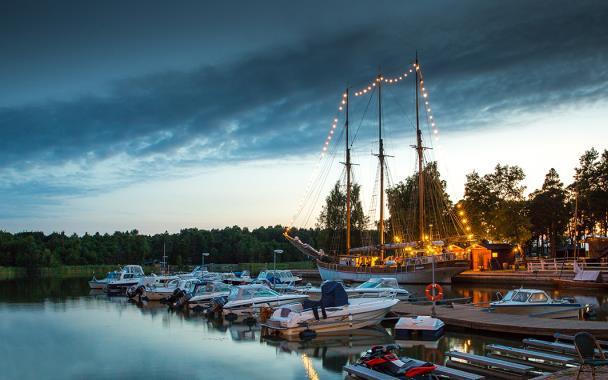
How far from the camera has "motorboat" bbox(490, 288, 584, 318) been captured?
27.5m

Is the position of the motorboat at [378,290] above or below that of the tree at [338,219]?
below

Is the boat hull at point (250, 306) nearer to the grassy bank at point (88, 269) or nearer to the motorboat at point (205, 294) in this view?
the motorboat at point (205, 294)

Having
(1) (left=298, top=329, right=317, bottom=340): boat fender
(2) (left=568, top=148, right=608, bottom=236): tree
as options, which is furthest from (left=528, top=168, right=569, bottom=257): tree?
(1) (left=298, top=329, right=317, bottom=340): boat fender

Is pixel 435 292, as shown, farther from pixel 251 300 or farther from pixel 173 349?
pixel 173 349

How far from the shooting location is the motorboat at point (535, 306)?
27484 millimetres

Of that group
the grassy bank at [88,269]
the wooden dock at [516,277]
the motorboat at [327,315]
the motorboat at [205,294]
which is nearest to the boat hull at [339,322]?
the motorboat at [327,315]

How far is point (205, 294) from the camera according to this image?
39.2m

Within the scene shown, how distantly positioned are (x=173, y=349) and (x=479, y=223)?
62104 mm

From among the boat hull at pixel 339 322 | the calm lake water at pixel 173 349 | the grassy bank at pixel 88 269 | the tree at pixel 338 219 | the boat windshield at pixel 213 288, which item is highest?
the tree at pixel 338 219

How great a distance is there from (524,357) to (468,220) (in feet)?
207

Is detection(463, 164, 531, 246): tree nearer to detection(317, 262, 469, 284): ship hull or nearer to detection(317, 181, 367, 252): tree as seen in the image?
detection(317, 262, 469, 284): ship hull

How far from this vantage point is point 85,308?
42000mm

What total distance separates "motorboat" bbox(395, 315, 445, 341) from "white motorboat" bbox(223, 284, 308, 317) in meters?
9.60

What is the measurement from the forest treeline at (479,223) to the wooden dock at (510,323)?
32742 millimetres
